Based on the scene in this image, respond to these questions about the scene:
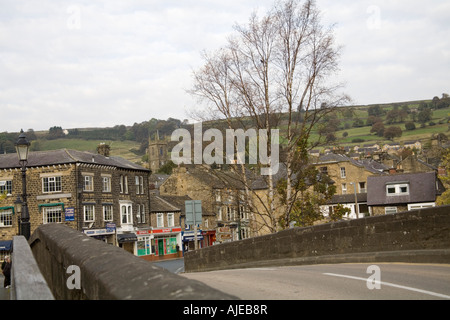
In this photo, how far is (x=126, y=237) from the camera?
53750 millimetres

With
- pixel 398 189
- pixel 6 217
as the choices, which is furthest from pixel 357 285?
pixel 6 217

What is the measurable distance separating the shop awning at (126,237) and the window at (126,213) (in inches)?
57.3

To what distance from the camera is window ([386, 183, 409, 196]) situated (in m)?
52.9

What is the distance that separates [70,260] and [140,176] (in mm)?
52221

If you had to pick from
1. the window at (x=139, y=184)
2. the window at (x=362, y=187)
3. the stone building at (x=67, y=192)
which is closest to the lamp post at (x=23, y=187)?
the stone building at (x=67, y=192)

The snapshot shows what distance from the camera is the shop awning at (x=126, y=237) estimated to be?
2095 inches

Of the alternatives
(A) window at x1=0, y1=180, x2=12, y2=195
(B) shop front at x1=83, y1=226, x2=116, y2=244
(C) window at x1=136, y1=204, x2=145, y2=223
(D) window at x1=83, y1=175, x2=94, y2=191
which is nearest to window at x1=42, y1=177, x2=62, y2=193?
(D) window at x1=83, y1=175, x2=94, y2=191

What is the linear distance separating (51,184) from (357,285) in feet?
140

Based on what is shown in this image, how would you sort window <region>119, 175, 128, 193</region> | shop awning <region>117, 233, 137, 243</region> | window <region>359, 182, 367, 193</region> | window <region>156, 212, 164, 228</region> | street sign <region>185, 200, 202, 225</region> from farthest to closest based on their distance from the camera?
1. window <region>359, 182, 367, 193</region>
2. window <region>156, 212, 164, 228</region>
3. window <region>119, 175, 128, 193</region>
4. shop awning <region>117, 233, 137, 243</region>
5. street sign <region>185, 200, 202, 225</region>

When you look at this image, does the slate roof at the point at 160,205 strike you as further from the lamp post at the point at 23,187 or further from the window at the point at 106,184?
the lamp post at the point at 23,187

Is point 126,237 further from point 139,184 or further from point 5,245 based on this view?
point 5,245

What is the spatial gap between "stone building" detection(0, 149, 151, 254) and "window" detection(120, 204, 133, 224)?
1.13 meters

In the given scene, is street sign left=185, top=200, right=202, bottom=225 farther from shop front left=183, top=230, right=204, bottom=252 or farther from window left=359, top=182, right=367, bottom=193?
window left=359, top=182, right=367, bottom=193
